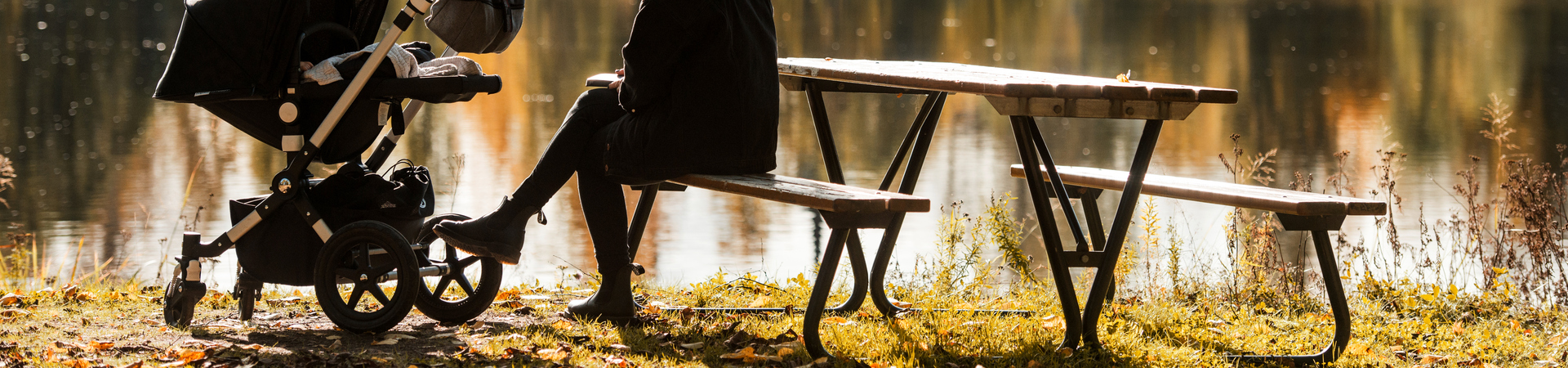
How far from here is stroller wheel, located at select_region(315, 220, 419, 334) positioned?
3.65 meters

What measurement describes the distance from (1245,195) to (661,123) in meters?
1.73

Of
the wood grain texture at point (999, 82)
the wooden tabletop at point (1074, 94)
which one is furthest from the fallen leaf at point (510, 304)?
the wooden tabletop at point (1074, 94)

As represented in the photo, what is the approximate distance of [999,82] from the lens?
3510 mm

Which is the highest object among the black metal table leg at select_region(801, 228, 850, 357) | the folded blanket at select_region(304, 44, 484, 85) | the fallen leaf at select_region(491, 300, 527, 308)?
the folded blanket at select_region(304, 44, 484, 85)

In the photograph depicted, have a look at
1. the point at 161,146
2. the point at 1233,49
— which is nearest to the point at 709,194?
the point at 161,146

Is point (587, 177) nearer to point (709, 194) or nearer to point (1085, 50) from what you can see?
point (709, 194)

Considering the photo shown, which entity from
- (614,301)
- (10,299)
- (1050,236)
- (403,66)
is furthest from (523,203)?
(10,299)

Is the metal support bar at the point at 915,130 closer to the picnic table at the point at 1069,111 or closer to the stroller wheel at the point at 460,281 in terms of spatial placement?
the picnic table at the point at 1069,111

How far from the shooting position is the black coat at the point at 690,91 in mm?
3574

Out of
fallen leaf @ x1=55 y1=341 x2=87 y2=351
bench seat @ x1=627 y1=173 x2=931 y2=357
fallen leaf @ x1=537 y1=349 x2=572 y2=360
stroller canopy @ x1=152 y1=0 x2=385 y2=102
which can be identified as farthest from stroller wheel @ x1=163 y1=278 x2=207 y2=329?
bench seat @ x1=627 y1=173 x2=931 y2=357

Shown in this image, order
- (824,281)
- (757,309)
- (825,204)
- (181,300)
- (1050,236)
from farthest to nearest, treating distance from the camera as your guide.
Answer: (757,309) < (181,300) < (1050,236) < (824,281) < (825,204)

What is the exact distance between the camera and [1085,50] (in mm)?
22375

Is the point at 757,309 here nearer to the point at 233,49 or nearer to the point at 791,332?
the point at 791,332

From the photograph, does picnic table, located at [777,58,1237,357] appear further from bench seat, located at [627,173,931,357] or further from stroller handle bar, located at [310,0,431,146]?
stroller handle bar, located at [310,0,431,146]
